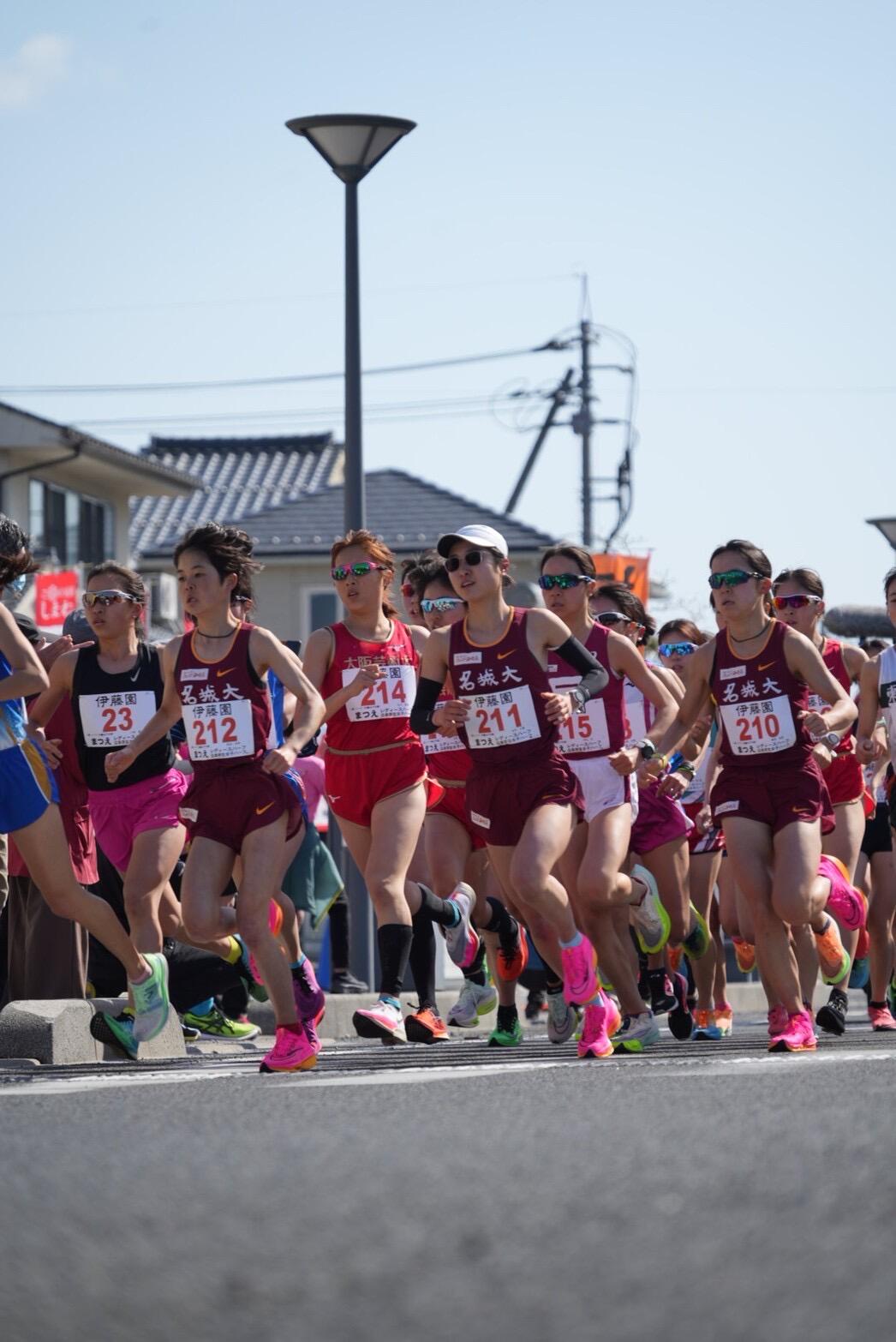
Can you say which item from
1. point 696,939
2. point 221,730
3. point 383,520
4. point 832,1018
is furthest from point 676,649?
point 383,520

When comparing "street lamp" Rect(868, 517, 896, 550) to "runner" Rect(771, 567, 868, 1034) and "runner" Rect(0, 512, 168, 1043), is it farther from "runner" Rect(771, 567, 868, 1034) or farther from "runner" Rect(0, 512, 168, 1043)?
"runner" Rect(0, 512, 168, 1043)

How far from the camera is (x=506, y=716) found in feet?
33.0

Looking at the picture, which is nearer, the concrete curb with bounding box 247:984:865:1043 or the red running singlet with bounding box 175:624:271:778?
the red running singlet with bounding box 175:624:271:778

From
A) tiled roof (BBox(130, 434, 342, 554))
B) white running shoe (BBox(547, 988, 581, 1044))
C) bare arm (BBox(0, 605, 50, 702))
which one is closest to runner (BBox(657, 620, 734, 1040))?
white running shoe (BBox(547, 988, 581, 1044))

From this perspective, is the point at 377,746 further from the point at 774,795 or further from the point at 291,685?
the point at 774,795

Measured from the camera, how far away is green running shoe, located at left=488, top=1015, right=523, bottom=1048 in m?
11.2

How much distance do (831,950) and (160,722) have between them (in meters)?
3.14

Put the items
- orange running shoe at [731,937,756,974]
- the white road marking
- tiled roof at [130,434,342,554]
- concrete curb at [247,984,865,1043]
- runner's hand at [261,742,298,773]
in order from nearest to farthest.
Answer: the white road marking < runner's hand at [261,742,298,773] < orange running shoe at [731,937,756,974] < concrete curb at [247,984,865,1043] < tiled roof at [130,434,342,554]

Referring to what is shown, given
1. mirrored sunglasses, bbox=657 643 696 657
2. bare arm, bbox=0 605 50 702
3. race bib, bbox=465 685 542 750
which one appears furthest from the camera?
mirrored sunglasses, bbox=657 643 696 657

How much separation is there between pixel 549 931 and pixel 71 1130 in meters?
3.91

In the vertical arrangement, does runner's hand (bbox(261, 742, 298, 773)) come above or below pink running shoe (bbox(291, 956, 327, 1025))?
above

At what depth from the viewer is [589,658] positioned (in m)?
10.2

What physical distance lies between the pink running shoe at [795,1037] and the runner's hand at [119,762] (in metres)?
2.80

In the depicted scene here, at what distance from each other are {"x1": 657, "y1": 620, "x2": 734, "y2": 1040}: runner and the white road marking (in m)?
3.09
